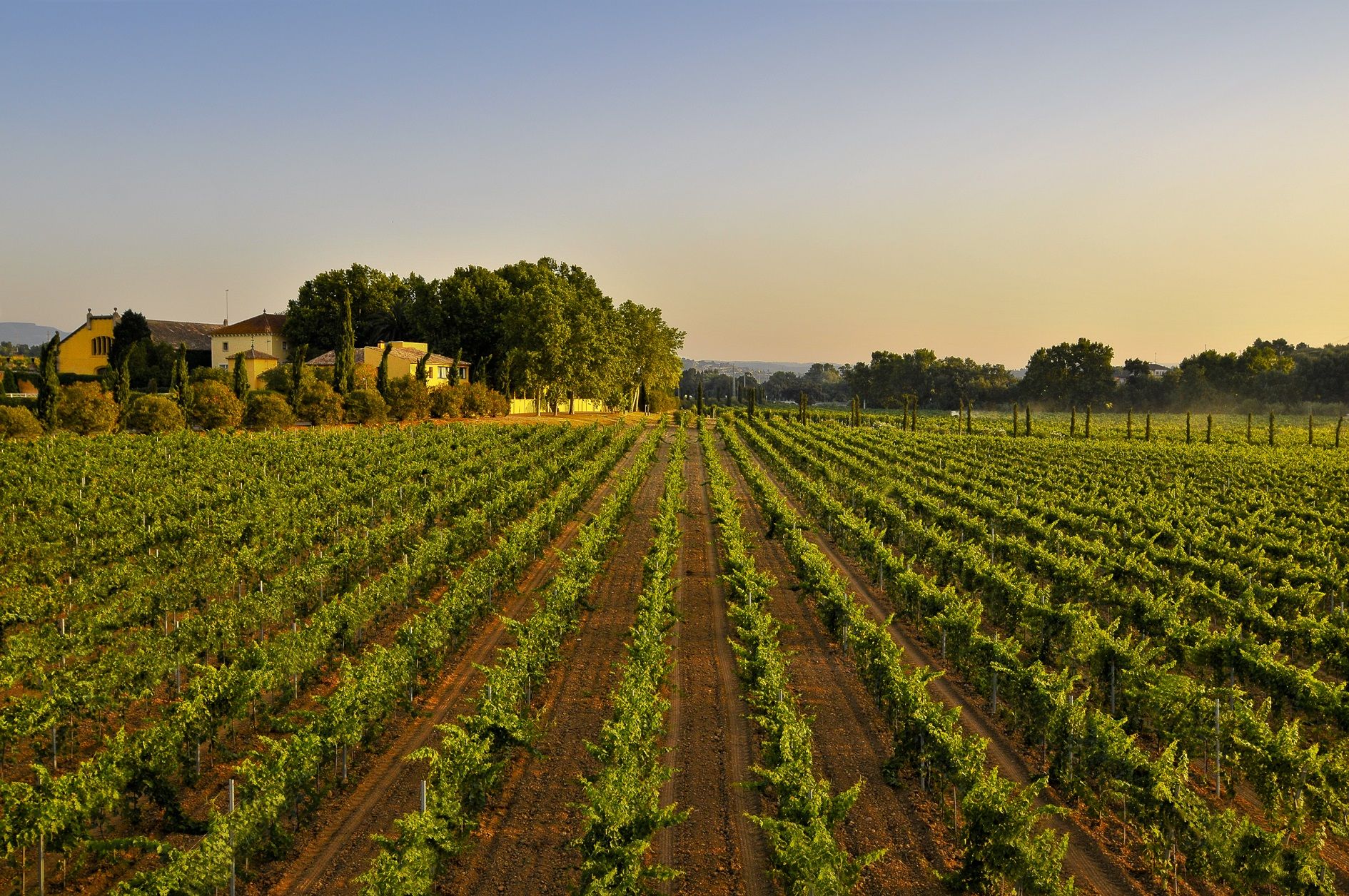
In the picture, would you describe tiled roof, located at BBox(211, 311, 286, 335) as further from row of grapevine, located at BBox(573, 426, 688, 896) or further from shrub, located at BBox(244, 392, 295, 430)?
row of grapevine, located at BBox(573, 426, 688, 896)

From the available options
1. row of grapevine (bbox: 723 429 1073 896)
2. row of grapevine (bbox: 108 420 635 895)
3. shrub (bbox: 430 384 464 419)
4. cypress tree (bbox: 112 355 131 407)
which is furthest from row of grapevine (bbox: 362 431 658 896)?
shrub (bbox: 430 384 464 419)

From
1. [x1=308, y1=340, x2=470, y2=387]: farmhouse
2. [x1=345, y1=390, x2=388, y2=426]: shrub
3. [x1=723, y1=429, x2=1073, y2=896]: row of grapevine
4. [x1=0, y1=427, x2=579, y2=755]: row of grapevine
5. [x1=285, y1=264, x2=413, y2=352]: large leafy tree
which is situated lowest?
[x1=723, y1=429, x2=1073, y2=896]: row of grapevine

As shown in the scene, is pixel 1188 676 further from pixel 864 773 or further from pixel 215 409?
pixel 215 409

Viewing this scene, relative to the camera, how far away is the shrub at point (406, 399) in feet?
198

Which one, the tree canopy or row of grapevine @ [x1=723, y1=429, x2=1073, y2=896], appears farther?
the tree canopy

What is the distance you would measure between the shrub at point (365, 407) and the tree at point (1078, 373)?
112 m

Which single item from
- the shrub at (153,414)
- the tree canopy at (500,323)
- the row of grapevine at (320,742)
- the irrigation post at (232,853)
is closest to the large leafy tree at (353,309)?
the tree canopy at (500,323)

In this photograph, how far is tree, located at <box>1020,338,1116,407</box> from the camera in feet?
437

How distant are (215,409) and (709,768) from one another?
4429 centimetres

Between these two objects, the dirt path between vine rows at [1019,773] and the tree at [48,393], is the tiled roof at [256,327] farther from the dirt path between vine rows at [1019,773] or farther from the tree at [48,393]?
the dirt path between vine rows at [1019,773]

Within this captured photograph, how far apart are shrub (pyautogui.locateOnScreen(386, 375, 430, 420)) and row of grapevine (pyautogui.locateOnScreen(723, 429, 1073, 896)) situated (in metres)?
48.6

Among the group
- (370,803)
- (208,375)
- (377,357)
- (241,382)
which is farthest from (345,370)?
(370,803)

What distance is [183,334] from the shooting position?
8825 centimetres

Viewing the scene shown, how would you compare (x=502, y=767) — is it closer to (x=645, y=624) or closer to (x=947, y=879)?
(x=645, y=624)
